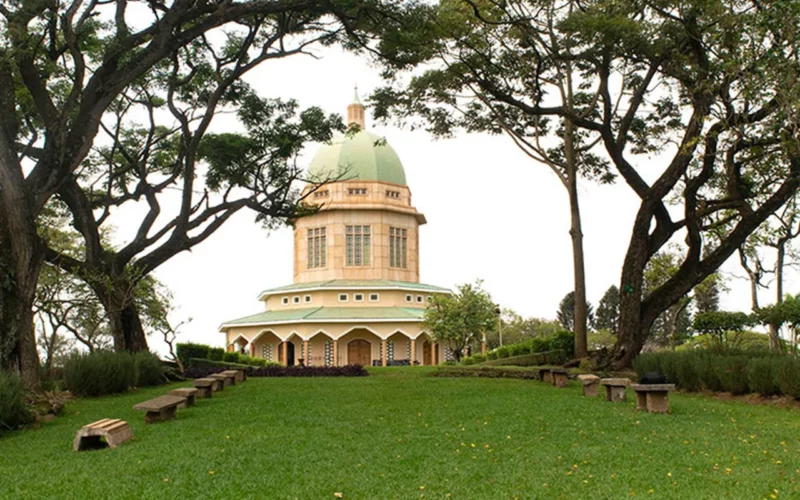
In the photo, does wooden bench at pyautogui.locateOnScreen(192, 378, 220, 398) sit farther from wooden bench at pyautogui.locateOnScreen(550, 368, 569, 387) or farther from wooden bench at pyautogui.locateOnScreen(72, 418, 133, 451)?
wooden bench at pyautogui.locateOnScreen(550, 368, 569, 387)

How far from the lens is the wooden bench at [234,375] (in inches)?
777

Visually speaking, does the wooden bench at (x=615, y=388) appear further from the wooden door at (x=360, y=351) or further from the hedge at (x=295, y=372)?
the wooden door at (x=360, y=351)

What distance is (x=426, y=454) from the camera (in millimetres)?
8258

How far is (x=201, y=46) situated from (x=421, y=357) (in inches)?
1130

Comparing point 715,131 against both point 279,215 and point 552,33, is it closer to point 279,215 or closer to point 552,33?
point 552,33

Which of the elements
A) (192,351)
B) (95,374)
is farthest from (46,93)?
(192,351)

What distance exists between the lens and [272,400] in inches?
583

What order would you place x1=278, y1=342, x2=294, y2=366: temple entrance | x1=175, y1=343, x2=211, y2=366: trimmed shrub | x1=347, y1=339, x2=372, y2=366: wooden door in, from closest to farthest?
1. x1=175, y1=343, x2=211, y2=366: trimmed shrub
2. x1=347, y1=339, x2=372, y2=366: wooden door
3. x1=278, y1=342, x2=294, y2=366: temple entrance

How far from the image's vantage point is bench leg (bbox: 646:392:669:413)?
38.5 feet

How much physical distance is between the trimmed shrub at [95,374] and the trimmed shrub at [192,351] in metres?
13.4

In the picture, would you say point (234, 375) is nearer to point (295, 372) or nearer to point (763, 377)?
point (295, 372)

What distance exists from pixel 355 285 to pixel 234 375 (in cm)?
2569

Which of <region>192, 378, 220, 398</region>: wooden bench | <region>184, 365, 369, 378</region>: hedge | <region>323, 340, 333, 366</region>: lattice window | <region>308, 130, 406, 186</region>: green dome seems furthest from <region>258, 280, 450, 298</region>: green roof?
<region>192, 378, 220, 398</region>: wooden bench

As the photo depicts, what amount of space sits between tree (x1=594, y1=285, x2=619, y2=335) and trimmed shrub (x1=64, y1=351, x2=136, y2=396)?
54.2 m
